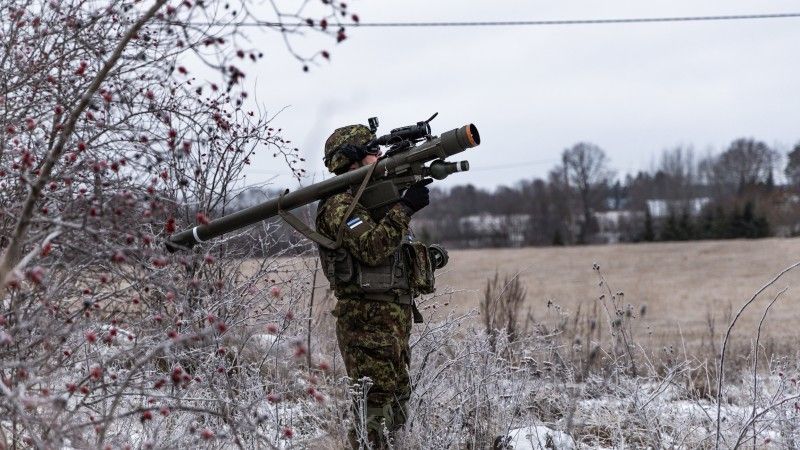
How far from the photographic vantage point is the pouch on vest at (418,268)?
471cm

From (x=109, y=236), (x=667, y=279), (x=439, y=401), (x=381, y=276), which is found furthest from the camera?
(x=667, y=279)

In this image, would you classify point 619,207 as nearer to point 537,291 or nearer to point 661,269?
point 661,269

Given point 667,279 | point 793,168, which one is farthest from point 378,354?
point 793,168

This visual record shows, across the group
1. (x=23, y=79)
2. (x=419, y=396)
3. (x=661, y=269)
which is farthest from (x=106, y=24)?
(x=661, y=269)

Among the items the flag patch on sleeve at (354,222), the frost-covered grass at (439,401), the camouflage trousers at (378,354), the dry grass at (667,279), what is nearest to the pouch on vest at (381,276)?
the camouflage trousers at (378,354)

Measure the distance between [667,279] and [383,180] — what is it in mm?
30759

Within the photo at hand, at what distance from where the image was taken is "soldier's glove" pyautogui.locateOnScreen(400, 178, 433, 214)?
4531 millimetres

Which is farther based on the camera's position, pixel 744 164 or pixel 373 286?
pixel 744 164

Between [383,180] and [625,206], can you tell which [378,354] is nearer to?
[383,180]

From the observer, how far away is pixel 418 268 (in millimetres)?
4711

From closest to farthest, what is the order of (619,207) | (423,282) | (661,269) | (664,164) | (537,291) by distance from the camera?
(423,282) < (537,291) < (661,269) < (619,207) < (664,164)

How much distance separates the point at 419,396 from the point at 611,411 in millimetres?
1250

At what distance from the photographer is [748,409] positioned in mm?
5566

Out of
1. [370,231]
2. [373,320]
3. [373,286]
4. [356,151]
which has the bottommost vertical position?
[373,320]
